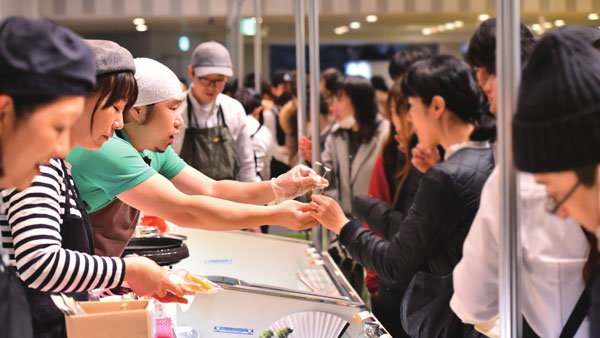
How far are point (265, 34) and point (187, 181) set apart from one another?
11.9 metres

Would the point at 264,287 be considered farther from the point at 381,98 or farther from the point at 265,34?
the point at 265,34

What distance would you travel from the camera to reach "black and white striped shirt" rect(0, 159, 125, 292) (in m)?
1.40

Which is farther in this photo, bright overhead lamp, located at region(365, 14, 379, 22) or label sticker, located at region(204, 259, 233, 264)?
bright overhead lamp, located at region(365, 14, 379, 22)

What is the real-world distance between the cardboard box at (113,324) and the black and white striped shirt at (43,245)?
0.07m

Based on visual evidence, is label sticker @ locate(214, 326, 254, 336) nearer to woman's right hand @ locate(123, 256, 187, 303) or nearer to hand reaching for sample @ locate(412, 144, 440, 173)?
woman's right hand @ locate(123, 256, 187, 303)

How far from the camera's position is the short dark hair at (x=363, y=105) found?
4316 mm

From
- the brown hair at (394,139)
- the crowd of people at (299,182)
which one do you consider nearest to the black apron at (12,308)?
the crowd of people at (299,182)

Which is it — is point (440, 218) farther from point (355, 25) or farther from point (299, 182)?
point (355, 25)

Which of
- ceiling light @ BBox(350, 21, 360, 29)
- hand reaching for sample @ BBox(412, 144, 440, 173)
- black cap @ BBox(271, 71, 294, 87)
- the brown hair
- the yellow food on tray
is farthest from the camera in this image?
ceiling light @ BBox(350, 21, 360, 29)

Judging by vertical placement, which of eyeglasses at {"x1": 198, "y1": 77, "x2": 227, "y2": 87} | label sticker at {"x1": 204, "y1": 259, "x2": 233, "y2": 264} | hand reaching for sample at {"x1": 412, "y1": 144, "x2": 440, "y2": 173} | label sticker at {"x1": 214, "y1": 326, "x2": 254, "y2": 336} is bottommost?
label sticker at {"x1": 204, "y1": 259, "x2": 233, "y2": 264}

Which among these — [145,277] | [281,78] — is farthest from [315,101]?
[281,78]

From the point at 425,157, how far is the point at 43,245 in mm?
1601

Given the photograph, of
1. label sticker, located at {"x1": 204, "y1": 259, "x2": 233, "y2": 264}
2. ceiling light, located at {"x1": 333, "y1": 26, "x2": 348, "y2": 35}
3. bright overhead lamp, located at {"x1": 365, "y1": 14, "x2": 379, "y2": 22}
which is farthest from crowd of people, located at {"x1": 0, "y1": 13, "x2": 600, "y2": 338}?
ceiling light, located at {"x1": 333, "y1": 26, "x2": 348, "y2": 35}

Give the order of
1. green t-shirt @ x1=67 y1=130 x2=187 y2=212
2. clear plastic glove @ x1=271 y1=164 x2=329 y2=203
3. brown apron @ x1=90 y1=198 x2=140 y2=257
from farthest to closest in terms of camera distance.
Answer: clear plastic glove @ x1=271 y1=164 x2=329 y2=203
brown apron @ x1=90 y1=198 x2=140 y2=257
green t-shirt @ x1=67 y1=130 x2=187 y2=212
